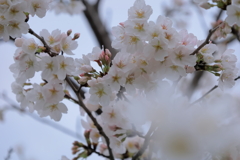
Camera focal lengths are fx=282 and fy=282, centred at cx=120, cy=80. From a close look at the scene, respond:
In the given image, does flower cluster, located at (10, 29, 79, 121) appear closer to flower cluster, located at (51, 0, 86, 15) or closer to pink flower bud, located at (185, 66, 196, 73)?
pink flower bud, located at (185, 66, 196, 73)

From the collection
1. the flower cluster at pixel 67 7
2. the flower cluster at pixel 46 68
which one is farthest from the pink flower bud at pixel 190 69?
the flower cluster at pixel 67 7

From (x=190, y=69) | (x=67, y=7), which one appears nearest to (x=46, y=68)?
(x=190, y=69)

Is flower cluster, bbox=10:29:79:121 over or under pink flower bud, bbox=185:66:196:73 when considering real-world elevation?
over

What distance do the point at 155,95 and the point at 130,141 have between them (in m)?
0.59

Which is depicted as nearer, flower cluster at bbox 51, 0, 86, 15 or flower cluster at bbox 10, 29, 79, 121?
flower cluster at bbox 10, 29, 79, 121

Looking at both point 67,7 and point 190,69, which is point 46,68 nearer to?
point 190,69

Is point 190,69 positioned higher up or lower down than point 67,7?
lower down

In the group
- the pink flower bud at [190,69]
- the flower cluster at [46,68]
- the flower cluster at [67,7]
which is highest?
the flower cluster at [67,7]

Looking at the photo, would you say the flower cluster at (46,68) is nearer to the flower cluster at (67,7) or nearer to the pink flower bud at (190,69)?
the pink flower bud at (190,69)

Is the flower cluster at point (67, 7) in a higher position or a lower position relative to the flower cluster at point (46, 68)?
higher

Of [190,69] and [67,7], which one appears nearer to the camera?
[190,69]

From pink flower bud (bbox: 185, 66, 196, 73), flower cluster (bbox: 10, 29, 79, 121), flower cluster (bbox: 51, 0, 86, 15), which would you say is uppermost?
flower cluster (bbox: 51, 0, 86, 15)

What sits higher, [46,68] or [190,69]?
[46,68]

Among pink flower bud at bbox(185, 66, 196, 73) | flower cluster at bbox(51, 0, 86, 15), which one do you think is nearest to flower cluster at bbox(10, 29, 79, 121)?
pink flower bud at bbox(185, 66, 196, 73)
